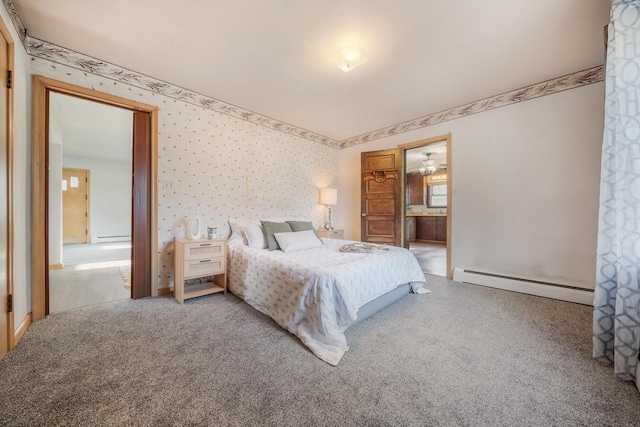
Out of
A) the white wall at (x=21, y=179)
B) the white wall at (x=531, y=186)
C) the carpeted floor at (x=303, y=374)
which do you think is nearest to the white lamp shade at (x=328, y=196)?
the white wall at (x=531, y=186)

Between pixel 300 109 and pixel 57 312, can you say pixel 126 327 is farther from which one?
pixel 300 109

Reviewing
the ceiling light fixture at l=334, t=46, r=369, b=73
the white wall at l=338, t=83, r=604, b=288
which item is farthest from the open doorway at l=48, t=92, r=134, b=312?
the white wall at l=338, t=83, r=604, b=288

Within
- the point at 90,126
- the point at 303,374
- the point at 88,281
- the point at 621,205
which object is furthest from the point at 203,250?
the point at 90,126

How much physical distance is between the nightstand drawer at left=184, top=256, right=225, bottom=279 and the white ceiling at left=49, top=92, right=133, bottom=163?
2125 millimetres

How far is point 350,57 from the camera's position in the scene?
227cm

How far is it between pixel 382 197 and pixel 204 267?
10.1 feet

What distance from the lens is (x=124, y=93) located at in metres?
2.62

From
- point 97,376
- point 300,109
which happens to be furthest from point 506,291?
point 97,376

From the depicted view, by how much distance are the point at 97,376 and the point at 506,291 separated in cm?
400

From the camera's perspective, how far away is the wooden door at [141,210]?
271cm

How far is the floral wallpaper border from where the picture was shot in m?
2.62

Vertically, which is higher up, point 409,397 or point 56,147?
point 56,147

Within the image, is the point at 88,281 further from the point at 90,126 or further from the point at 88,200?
the point at 88,200

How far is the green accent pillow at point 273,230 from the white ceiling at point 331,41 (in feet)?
5.65
